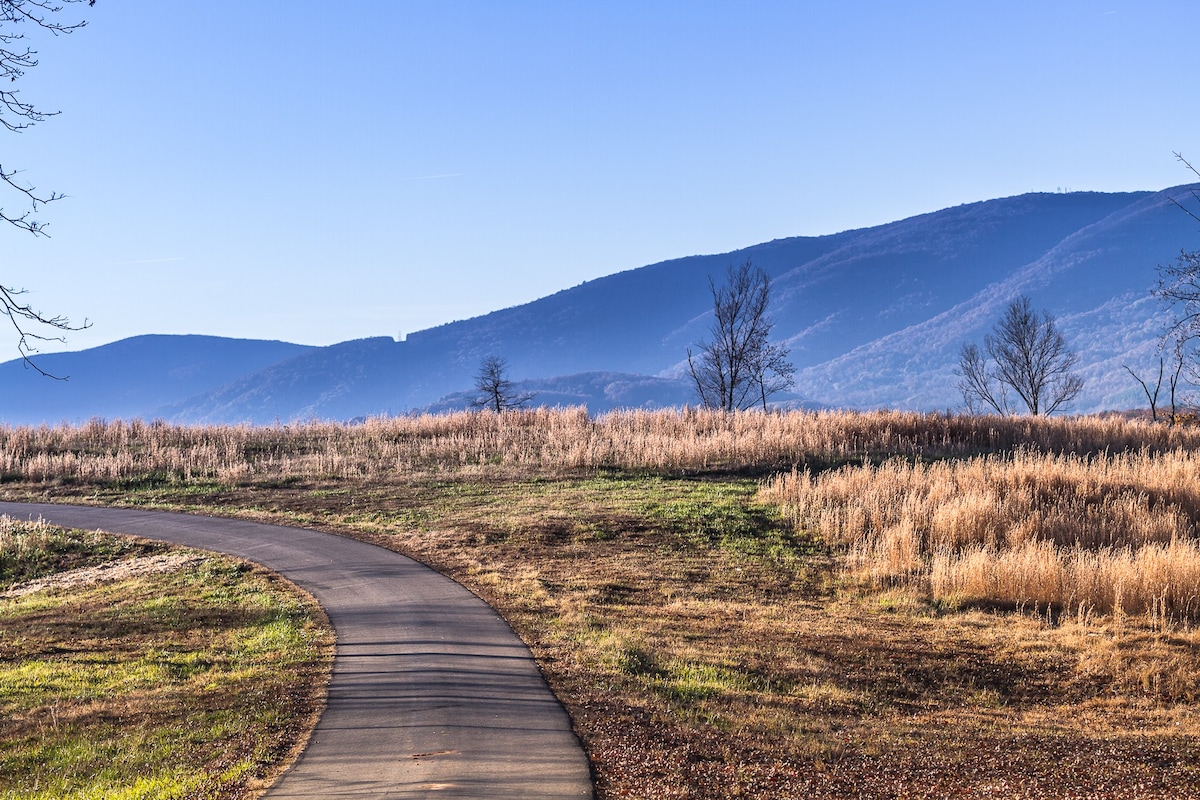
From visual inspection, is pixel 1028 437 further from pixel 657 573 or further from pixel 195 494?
pixel 195 494

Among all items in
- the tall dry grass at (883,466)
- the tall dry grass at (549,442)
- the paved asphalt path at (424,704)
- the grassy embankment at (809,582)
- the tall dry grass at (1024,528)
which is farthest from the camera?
the tall dry grass at (549,442)

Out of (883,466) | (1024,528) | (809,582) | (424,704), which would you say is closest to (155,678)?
(424,704)

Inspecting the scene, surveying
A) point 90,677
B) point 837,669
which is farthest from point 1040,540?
point 90,677

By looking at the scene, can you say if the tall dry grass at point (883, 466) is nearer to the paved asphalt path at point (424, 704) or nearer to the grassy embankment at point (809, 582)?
the grassy embankment at point (809, 582)

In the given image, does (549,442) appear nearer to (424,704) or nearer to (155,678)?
(155,678)

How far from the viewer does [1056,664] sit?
39.4 feet

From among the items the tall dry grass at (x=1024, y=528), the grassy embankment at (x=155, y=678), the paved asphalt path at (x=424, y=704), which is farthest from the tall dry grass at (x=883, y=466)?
the grassy embankment at (x=155, y=678)

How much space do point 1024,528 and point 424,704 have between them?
1281 centimetres

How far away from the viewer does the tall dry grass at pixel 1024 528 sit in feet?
47.4

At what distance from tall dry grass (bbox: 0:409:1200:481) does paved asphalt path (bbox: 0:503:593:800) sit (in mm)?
14178

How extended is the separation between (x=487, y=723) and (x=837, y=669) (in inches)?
185

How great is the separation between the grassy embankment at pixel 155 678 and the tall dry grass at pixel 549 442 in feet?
45.0

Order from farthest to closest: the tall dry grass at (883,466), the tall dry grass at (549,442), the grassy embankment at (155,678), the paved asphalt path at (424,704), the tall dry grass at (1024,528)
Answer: the tall dry grass at (549,442) < the tall dry grass at (883,466) < the tall dry grass at (1024,528) < the grassy embankment at (155,678) < the paved asphalt path at (424,704)

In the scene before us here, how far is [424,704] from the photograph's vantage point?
9.73m
